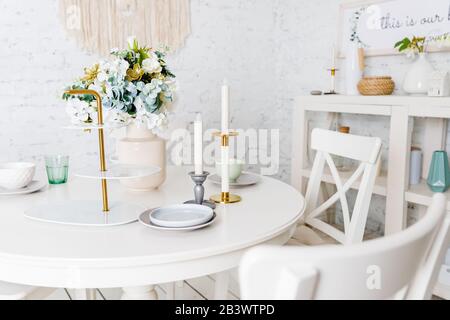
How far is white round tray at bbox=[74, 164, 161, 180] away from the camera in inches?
50.4

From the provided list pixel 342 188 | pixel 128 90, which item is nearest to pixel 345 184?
pixel 342 188

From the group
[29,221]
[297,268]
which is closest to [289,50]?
[29,221]

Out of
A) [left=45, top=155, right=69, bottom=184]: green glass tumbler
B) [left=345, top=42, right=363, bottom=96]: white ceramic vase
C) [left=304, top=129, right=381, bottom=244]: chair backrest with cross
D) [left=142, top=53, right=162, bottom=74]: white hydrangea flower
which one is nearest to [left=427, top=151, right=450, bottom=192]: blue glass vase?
[left=304, top=129, right=381, bottom=244]: chair backrest with cross

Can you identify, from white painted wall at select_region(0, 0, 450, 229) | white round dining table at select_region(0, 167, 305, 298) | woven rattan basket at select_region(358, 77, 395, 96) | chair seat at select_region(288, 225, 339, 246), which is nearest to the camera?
white round dining table at select_region(0, 167, 305, 298)

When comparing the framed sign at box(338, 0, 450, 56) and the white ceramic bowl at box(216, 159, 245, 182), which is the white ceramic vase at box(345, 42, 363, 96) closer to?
the framed sign at box(338, 0, 450, 56)

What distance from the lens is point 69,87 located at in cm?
153

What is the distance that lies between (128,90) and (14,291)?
2.38ft

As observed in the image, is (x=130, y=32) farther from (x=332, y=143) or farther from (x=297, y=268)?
(x=297, y=268)

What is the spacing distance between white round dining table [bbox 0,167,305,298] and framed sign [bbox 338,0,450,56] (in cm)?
148

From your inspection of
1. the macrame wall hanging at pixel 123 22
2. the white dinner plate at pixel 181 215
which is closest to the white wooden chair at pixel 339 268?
the white dinner plate at pixel 181 215

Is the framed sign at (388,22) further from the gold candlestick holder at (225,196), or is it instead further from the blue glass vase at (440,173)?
the gold candlestick holder at (225,196)

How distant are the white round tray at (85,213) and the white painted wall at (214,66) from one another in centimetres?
137

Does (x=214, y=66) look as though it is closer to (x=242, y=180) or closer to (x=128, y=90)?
(x=242, y=180)

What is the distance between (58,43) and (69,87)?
1282 mm
